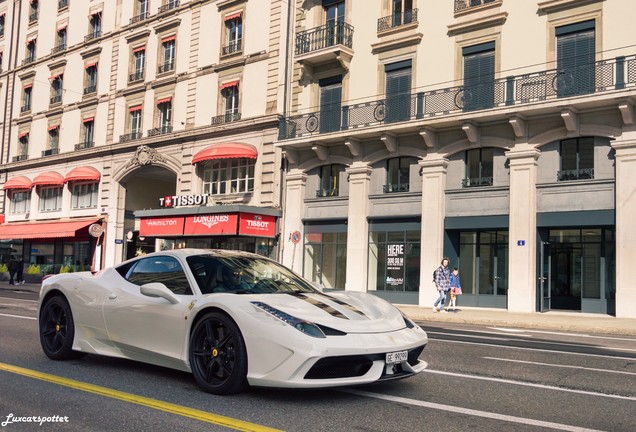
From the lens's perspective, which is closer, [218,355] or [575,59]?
[218,355]

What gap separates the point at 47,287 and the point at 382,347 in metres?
4.26

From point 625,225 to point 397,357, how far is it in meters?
16.8

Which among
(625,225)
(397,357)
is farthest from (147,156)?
(397,357)

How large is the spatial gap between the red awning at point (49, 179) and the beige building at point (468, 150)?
58.9 feet

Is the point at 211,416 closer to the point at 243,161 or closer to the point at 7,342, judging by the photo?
the point at 7,342

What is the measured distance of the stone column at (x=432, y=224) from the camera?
2309 centimetres

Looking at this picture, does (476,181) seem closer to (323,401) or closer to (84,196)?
(323,401)

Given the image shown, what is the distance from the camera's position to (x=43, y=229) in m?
38.2

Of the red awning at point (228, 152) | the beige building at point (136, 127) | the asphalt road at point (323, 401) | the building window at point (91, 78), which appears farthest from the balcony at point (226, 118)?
the asphalt road at point (323, 401)

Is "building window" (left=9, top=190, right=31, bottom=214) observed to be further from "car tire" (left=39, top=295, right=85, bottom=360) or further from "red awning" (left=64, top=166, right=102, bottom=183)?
"car tire" (left=39, top=295, right=85, bottom=360)

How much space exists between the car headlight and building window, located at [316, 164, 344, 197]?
71.3ft

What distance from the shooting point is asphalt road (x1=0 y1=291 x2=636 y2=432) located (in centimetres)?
441

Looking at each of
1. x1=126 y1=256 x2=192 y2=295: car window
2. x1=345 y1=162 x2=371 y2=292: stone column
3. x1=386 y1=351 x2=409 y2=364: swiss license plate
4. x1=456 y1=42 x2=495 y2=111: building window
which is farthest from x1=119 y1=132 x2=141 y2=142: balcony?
x1=386 y1=351 x2=409 y2=364: swiss license plate

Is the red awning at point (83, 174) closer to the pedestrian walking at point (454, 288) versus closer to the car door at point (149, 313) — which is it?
the pedestrian walking at point (454, 288)
